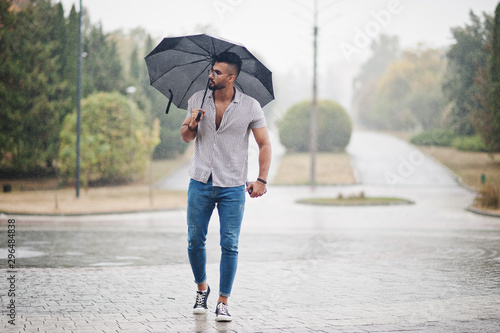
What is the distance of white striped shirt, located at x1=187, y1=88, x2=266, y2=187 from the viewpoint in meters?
5.35

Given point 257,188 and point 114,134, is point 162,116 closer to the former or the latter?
point 114,134

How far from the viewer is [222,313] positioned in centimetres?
522

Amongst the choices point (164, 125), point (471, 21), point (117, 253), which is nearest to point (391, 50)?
point (471, 21)

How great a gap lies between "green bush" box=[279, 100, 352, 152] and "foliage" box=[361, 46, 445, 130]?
2264cm

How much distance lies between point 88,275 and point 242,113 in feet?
10.5

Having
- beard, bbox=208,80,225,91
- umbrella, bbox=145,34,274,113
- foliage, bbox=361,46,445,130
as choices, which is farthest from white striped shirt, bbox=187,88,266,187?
foliage, bbox=361,46,445,130

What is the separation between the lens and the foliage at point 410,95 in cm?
7050

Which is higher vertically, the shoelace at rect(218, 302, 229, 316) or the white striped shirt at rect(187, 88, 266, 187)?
the white striped shirt at rect(187, 88, 266, 187)

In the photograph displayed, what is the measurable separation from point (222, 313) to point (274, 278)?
242 centimetres

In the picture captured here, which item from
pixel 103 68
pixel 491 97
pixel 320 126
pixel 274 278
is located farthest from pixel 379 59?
pixel 274 278

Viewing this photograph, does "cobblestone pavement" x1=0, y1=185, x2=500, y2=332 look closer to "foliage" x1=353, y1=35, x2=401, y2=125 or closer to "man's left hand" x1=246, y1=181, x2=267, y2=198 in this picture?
"man's left hand" x1=246, y1=181, x2=267, y2=198

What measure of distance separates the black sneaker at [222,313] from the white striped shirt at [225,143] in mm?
917

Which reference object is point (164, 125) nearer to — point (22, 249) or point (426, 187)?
point (426, 187)

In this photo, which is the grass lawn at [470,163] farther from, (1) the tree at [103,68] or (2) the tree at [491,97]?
(1) the tree at [103,68]
